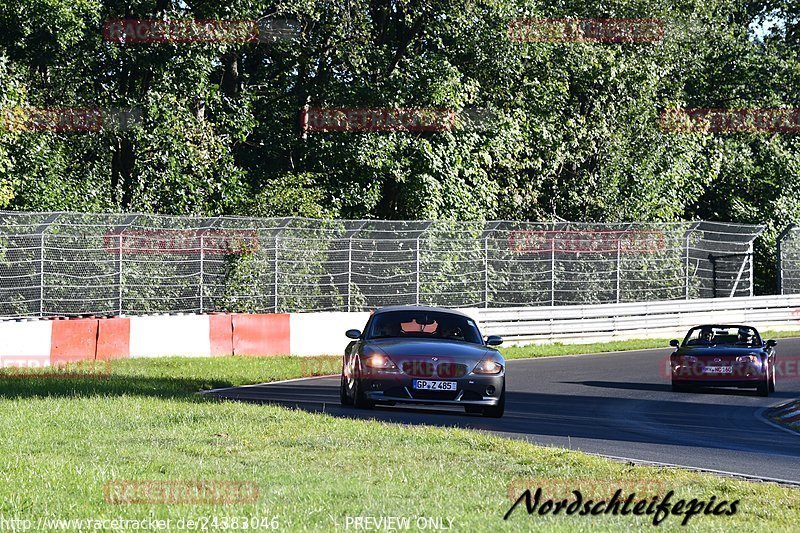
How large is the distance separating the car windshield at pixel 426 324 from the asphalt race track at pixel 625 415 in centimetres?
100

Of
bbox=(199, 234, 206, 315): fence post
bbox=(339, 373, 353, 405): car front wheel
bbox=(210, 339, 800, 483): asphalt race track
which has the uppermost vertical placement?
bbox=(199, 234, 206, 315): fence post

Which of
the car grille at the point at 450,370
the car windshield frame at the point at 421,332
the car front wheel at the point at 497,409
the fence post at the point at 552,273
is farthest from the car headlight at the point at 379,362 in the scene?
the fence post at the point at 552,273

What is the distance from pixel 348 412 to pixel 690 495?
6.85 m

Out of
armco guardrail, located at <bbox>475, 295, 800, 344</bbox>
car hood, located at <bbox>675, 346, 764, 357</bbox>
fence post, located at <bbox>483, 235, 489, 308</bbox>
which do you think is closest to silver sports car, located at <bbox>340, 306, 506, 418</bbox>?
car hood, located at <bbox>675, 346, 764, 357</bbox>

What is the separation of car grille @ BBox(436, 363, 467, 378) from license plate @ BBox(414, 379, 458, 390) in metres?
0.08

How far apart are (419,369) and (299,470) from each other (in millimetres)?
5004

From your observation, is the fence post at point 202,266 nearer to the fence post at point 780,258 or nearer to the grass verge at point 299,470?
the grass verge at point 299,470

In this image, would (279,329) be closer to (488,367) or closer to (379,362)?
(379,362)

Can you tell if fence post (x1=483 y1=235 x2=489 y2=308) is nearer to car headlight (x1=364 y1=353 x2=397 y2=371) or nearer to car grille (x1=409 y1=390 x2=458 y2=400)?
car headlight (x1=364 y1=353 x2=397 y2=371)

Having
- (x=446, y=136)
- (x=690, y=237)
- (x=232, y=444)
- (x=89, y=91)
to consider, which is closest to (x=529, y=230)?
(x=446, y=136)

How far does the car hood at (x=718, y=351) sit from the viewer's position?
20.2 meters

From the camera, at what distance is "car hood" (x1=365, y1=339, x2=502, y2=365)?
14.7 metres

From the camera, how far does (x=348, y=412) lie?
15.2 meters

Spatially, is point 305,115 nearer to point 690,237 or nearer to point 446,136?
point 446,136
